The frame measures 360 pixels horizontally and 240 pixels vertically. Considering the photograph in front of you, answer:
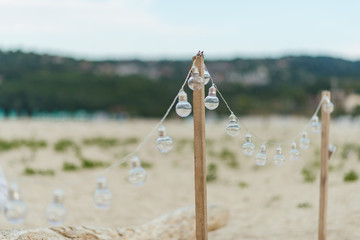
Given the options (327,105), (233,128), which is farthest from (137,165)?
(327,105)

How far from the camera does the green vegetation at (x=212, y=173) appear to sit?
13.6 metres

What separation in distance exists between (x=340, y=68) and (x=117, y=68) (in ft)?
154

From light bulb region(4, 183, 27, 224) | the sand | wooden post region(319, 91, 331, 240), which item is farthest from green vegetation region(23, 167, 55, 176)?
light bulb region(4, 183, 27, 224)

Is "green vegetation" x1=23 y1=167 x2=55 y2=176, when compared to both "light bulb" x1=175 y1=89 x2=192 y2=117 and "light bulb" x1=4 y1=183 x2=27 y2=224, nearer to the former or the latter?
"light bulb" x1=175 y1=89 x2=192 y2=117

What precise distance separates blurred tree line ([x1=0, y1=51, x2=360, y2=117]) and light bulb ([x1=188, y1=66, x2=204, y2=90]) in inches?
2166

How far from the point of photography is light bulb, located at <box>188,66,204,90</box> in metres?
3.32

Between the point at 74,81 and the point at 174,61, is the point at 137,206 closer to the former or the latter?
the point at 74,81

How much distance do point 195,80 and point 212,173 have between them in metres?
11.3

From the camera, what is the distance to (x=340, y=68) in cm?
6862

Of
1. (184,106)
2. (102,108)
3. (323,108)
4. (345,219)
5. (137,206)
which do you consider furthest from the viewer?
(102,108)

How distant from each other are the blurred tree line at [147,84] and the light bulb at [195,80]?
180 feet

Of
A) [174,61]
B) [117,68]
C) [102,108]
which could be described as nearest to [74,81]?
[102,108]

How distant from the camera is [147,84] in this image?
69.5 meters

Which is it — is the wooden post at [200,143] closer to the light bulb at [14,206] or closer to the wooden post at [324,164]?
the light bulb at [14,206]
